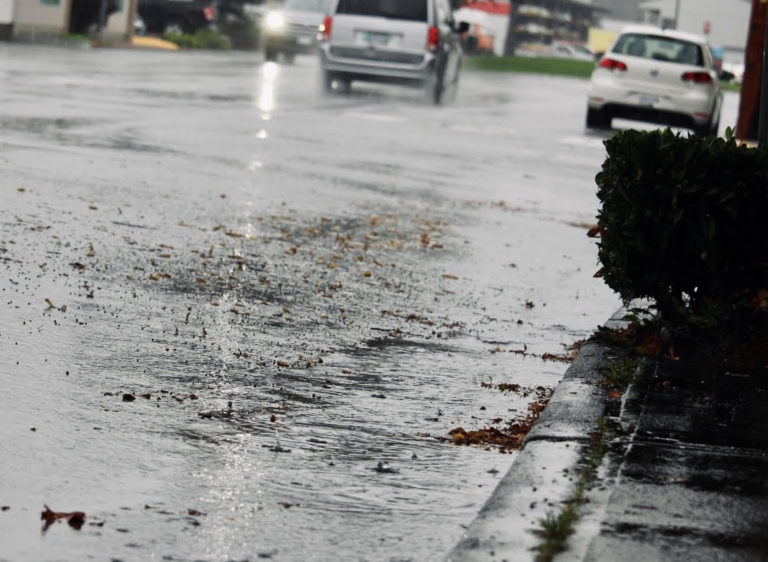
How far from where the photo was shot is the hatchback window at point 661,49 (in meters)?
26.5

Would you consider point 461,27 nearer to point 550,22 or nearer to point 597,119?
point 597,119

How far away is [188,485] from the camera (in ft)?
17.3

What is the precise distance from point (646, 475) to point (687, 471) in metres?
0.17

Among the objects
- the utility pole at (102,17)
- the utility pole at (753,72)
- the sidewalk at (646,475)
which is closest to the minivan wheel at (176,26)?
the utility pole at (102,17)

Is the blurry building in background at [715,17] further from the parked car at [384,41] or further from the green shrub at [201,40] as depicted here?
the parked car at [384,41]

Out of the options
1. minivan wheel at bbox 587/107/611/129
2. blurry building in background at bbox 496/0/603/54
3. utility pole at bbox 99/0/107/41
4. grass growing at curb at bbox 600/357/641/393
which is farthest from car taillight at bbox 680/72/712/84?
blurry building in background at bbox 496/0/603/54

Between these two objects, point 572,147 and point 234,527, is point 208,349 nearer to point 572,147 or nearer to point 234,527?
point 234,527

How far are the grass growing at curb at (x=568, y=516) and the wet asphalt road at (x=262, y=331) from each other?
0.37 metres

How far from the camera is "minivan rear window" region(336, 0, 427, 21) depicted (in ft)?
95.3

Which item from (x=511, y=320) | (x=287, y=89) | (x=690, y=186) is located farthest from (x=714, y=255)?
(x=287, y=89)

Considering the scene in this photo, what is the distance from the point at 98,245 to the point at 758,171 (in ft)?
14.7

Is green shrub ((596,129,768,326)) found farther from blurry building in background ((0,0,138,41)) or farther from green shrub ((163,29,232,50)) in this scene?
green shrub ((163,29,232,50))

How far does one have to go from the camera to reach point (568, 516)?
4727mm

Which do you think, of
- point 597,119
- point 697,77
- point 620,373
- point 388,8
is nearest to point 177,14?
point 388,8
